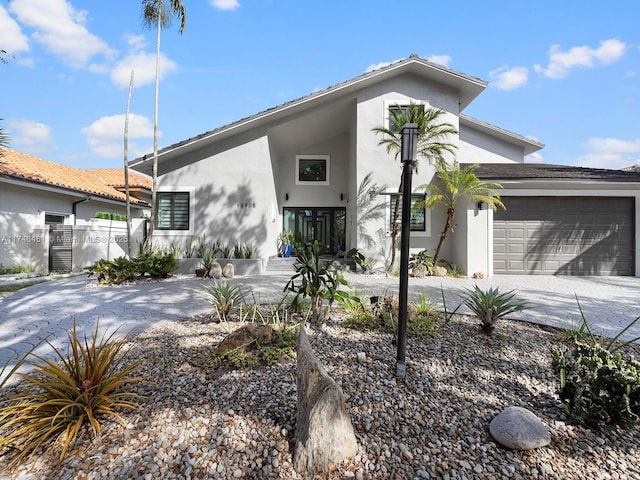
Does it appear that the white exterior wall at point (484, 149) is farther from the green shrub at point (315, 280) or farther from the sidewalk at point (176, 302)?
the green shrub at point (315, 280)

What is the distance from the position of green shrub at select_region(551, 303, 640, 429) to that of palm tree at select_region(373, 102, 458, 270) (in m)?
7.38

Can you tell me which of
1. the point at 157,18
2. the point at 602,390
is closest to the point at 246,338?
the point at 602,390

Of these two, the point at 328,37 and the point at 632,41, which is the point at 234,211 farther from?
the point at 632,41

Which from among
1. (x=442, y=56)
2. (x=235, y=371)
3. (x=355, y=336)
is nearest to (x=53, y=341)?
(x=235, y=371)

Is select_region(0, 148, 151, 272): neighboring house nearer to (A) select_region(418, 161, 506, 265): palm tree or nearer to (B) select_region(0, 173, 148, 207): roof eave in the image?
(B) select_region(0, 173, 148, 207): roof eave

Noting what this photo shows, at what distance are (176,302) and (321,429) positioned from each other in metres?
5.18

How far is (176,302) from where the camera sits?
6.19 meters

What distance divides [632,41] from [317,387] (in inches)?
500

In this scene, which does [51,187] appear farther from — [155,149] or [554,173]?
[554,173]

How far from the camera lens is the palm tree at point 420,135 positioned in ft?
30.4

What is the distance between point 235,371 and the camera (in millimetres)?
2967

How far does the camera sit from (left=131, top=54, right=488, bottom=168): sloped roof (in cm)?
1033

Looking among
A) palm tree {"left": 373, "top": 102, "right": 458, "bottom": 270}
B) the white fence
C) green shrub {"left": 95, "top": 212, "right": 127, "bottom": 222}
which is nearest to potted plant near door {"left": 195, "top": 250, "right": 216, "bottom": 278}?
the white fence

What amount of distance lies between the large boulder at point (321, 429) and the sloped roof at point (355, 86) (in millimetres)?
10105
